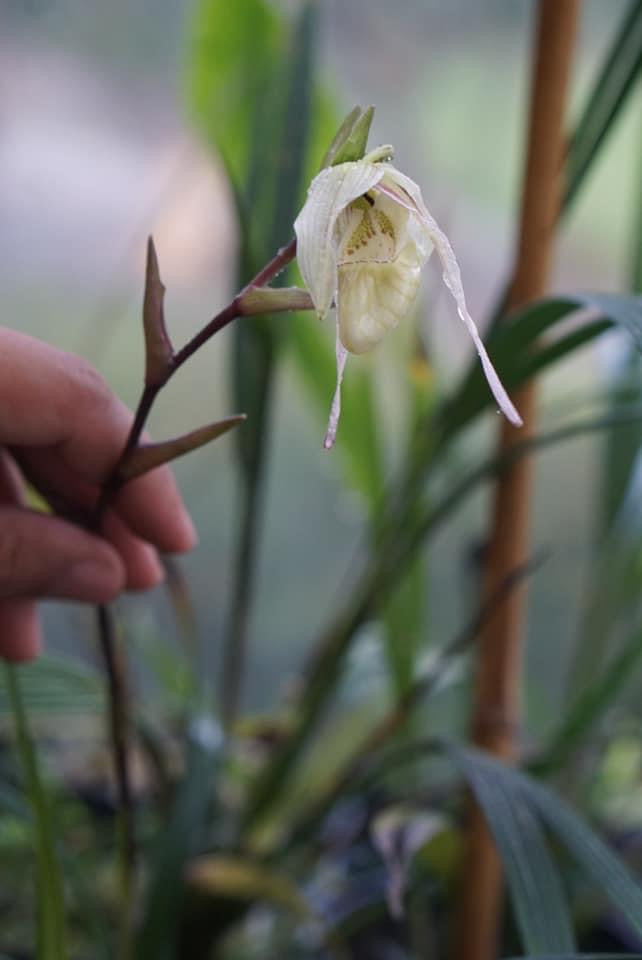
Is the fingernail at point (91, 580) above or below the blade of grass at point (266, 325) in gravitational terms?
below

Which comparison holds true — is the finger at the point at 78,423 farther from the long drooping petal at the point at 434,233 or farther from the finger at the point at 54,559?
the long drooping petal at the point at 434,233

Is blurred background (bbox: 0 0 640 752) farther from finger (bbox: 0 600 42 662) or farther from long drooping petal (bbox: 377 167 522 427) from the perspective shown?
long drooping petal (bbox: 377 167 522 427)

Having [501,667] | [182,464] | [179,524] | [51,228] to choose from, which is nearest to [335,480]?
[182,464]

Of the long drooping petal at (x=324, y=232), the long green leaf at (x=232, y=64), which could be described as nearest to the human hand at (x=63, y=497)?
the long drooping petal at (x=324, y=232)

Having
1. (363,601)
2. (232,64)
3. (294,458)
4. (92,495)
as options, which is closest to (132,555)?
(92,495)

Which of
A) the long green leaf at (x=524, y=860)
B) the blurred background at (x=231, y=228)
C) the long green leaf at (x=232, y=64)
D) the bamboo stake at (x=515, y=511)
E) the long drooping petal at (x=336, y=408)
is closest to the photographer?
the long drooping petal at (x=336, y=408)

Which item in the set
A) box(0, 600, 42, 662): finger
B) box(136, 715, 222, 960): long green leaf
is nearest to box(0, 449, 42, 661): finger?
box(0, 600, 42, 662): finger
